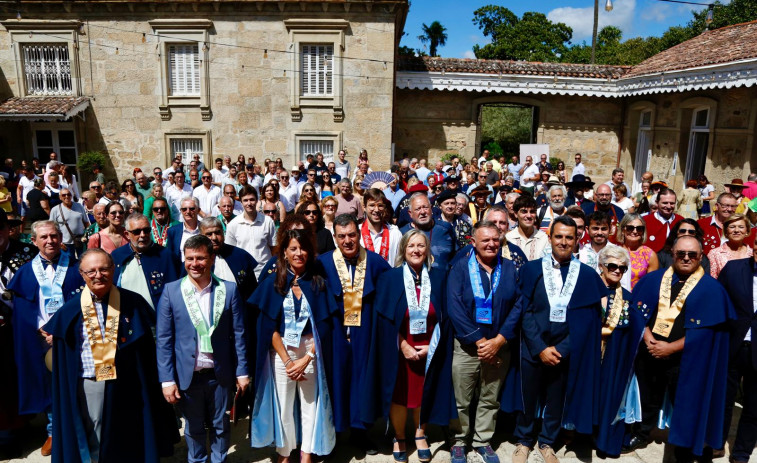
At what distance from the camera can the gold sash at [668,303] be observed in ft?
12.6

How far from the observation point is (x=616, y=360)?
3990 mm

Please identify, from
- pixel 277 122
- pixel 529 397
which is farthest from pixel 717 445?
pixel 277 122

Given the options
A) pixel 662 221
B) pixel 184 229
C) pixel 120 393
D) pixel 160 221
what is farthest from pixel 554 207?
pixel 120 393

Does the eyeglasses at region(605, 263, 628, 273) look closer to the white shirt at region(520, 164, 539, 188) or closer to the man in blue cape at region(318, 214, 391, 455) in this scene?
the man in blue cape at region(318, 214, 391, 455)

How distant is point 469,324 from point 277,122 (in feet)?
40.8

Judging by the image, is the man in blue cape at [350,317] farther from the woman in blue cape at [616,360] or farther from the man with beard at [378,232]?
the woman in blue cape at [616,360]

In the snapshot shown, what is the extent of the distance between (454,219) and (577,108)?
14.2 metres

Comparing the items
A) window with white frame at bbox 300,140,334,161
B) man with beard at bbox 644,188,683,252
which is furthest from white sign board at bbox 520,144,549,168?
man with beard at bbox 644,188,683,252

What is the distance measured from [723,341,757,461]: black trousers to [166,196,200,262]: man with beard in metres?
4.84

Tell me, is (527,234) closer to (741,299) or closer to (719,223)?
(741,299)

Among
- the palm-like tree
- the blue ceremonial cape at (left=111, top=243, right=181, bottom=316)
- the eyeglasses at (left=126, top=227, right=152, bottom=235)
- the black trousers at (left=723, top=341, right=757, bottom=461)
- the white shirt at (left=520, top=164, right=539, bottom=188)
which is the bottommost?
the black trousers at (left=723, top=341, right=757, bottom=461)

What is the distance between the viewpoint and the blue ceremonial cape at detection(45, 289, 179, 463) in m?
3.29

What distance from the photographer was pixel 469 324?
3.81 meters

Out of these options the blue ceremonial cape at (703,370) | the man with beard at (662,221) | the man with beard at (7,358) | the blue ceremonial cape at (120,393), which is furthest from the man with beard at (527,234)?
the man with beard at (7,358)
